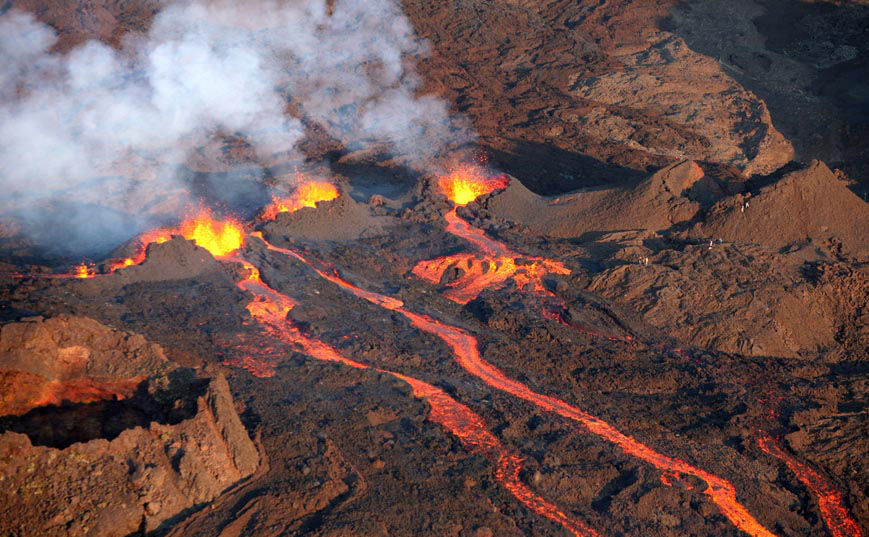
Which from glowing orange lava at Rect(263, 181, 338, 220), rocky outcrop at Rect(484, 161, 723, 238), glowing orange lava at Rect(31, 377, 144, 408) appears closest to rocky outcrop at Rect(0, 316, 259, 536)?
glowing orange lava at Rect(31, 377, 144, 408)

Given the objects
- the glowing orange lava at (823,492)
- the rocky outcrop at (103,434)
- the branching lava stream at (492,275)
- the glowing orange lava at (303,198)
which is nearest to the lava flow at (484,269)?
the branching lava stream at (492,275)

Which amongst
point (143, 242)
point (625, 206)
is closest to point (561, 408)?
point (625, 206)

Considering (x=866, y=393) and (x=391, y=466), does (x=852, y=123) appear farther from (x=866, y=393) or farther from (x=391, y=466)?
(x=391, y=466)

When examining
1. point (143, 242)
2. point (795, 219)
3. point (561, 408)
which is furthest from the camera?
point (795, 219)

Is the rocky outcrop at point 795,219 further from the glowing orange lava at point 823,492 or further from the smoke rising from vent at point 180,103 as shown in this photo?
the smoke rising from vent at point 180,103

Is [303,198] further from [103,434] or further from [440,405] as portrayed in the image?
[103,434]

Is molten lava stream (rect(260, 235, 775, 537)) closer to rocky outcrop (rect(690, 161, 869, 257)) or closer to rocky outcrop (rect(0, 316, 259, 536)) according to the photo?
rocky outcrop (rect(0, 316, 259, 536))
